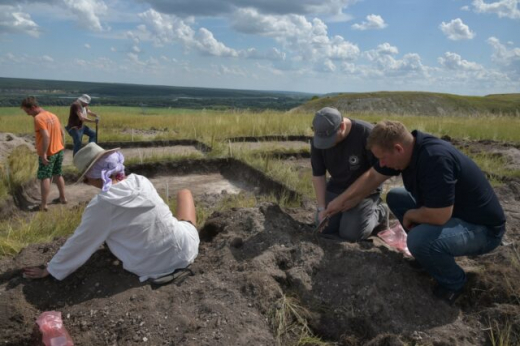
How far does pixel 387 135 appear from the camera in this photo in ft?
8.79

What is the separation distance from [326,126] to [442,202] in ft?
4.00

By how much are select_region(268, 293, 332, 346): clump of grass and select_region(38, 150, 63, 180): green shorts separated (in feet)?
13.9

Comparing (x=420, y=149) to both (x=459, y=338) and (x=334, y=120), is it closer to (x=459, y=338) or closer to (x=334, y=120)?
(x=334, y=120)

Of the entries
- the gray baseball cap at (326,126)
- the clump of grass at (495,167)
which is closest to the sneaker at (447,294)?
the gray baseball cap at (326,126)

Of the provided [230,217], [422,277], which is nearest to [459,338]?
[422,277]

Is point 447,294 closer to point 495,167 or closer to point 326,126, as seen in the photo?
point 326,126

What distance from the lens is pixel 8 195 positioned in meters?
5.61

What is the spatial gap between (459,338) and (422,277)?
58 cm

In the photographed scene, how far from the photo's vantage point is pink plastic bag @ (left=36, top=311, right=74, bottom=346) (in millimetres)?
2453

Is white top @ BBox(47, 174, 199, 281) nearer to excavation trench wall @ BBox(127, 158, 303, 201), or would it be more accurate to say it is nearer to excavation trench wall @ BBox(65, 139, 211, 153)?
excavation trench wall @ BBox(127, 158, 303, 201)

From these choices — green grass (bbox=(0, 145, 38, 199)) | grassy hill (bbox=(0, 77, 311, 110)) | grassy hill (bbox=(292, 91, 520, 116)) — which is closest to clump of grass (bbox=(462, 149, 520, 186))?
green grass (bbox=(0, 145, 38, 199))

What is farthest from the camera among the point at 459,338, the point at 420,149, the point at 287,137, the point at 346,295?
the point at 287,137

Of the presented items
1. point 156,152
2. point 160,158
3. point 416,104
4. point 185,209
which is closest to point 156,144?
point 156,152

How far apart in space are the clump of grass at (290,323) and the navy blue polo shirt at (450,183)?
1112 mm
